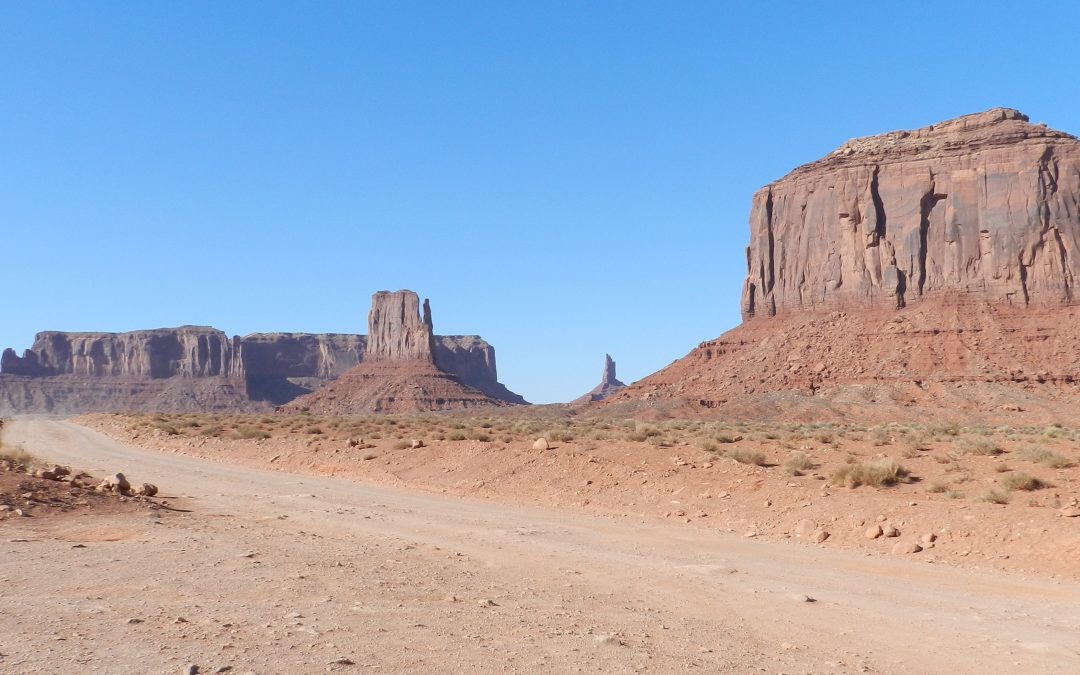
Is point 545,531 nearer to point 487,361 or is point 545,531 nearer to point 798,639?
point 798,639

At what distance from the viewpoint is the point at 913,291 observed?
72.6 metres

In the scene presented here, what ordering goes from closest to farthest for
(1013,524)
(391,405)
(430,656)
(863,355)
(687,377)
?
(430,656)
(1013,524)
(863,355)
(687,377)
(391,405)

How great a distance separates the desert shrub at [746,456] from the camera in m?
18.7

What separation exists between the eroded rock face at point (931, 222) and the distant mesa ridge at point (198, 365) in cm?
7224

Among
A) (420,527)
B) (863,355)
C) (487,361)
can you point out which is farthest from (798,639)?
(487,361)

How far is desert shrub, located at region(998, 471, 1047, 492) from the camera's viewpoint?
1432 centimetres

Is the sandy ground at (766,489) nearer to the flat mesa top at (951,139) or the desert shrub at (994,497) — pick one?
the desert shrub at (994,497)

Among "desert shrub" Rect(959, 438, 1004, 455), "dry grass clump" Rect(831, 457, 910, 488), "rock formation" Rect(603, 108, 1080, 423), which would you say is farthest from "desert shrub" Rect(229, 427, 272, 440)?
"rock formation" Rect(603, 108, 1080, 423)

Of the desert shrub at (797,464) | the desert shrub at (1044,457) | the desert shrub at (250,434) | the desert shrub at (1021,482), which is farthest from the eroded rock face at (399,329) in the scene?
the desert shrub at (1021,482)

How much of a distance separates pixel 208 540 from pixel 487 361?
185 metres

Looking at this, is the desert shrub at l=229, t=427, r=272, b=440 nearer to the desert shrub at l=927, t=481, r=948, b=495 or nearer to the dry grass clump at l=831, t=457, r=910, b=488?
the dry grass clump at l=831, t=457, r=910, b=488

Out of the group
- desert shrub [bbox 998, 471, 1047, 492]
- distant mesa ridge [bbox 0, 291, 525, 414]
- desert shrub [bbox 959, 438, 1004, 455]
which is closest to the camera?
desert shrub [bbox 998, 471, 1047, 492]

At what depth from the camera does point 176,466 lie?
25.0m

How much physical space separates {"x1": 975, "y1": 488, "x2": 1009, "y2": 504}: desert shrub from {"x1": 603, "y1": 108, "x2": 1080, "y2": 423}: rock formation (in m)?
40.5
